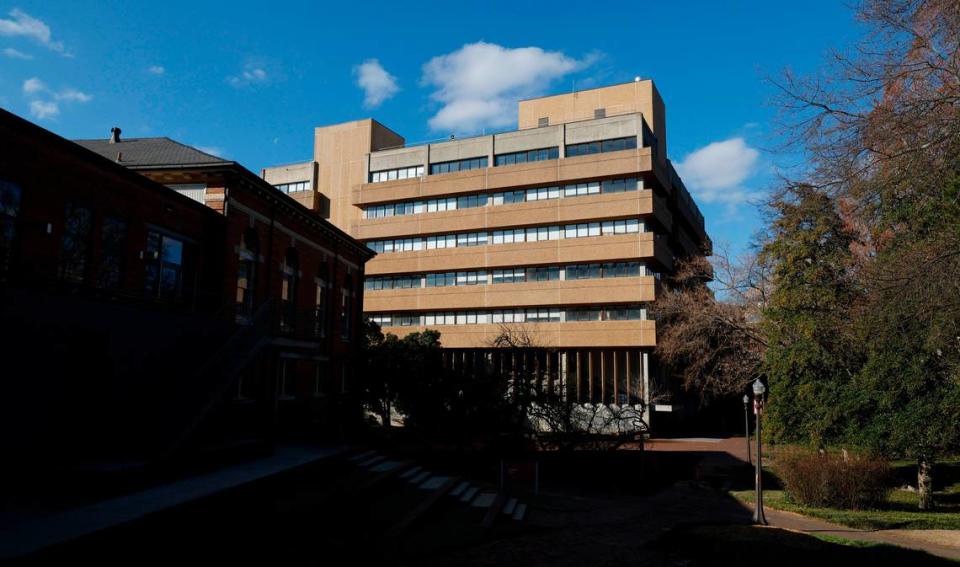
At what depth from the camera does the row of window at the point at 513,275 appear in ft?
150

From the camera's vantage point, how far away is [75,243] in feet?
47.3

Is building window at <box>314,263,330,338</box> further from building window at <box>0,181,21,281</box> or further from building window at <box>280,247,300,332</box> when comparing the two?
building window at <box>0,181,21,281</box>

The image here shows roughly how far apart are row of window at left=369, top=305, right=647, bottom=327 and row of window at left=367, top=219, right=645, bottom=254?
547 cm

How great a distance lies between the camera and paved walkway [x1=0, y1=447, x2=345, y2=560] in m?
8.39

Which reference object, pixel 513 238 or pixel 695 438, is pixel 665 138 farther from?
pixel 695 438

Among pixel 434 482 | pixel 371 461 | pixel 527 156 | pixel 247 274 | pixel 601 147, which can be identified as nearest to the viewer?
pixel 434 482

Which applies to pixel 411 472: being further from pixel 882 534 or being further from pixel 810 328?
pixel 810 328

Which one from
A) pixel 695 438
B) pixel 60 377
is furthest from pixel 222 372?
pixel 695 438

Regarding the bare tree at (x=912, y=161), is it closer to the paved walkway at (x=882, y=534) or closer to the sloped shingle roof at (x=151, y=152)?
the paved walkway at (x=882, y=534)

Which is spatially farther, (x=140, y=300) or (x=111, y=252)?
(x=140, y=300)

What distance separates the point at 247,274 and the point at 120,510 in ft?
40.4

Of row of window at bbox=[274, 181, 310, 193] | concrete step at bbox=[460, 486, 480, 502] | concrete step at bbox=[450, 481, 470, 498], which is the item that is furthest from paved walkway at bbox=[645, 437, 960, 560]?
row of window at bbox=[274, 181, 310, 193]

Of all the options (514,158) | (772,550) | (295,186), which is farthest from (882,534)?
(295,186)

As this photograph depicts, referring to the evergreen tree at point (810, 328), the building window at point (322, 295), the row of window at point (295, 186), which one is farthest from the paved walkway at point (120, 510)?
the row of window at point (295, 186)
